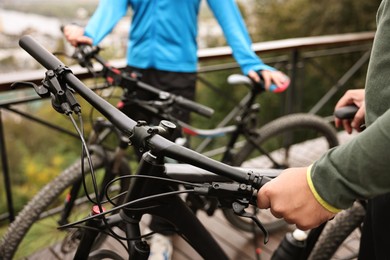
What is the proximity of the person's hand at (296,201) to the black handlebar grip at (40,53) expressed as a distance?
0.58 meters

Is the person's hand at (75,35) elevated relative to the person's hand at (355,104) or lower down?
elevated

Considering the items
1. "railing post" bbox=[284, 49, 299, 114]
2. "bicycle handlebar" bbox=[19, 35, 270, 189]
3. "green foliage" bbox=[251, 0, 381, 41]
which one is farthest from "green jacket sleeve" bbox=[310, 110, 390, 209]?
"green foliage" bbox=[251, 0, 381, 41]

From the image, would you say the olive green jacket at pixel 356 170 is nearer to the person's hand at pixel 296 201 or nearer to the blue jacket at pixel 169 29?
the person's hand at pixel 296 201

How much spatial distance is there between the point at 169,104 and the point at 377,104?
883mm

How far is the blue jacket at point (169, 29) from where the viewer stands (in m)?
1.79

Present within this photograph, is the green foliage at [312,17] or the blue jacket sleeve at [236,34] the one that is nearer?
the blue jacket sleeve at [236,34]

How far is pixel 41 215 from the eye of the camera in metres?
1.72

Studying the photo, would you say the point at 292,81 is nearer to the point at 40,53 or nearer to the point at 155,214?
the point at 155,214

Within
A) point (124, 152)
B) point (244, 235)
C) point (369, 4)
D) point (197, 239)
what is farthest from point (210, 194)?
point (369, 4)

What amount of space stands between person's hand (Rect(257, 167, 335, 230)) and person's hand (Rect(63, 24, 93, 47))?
110 centimetres

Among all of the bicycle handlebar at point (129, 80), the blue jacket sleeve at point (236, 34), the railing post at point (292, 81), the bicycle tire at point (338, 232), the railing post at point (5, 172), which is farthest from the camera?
the railing post at point (292, 81)

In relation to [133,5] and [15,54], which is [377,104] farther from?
[15,54]

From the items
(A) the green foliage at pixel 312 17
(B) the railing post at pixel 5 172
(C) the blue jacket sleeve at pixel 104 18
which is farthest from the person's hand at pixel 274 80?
(A) the green foliage at pixel 312 17

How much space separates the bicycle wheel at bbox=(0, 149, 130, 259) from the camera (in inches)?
64.0
